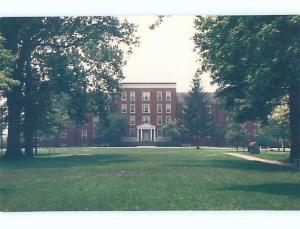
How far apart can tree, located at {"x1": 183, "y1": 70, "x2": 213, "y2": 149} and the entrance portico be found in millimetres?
1153

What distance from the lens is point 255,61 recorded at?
16219mm

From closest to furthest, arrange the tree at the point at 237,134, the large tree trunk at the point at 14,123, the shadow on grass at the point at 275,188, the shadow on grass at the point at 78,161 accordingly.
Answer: the shadow on grass at the point at 275,188, the tree at the point at 237,134, the shadow on grass at the point at 78,161, the large tree trunk at the point at 14,123

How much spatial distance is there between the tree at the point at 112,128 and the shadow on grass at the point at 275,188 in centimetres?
428

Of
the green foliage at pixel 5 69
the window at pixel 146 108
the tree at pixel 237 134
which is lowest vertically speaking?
the tree at pixel 237 134

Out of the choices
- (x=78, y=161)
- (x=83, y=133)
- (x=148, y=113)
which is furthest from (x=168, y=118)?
(x=78, y=161)

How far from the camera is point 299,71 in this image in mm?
14922

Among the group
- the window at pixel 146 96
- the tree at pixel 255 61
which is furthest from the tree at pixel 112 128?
the tree at pixel 255 61

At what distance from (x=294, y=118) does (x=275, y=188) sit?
248 centimetres

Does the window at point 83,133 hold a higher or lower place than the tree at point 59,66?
lower

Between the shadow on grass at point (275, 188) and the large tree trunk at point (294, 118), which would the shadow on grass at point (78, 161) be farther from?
the large tree trunk at point (294, 118)

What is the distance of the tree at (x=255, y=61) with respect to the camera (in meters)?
15.1

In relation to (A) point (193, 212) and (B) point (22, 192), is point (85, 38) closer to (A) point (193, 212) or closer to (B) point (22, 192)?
(B) point (22, 192)

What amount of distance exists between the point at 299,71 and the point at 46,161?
29.0 ft

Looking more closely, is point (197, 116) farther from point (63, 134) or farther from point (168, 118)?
point (63, 134)
